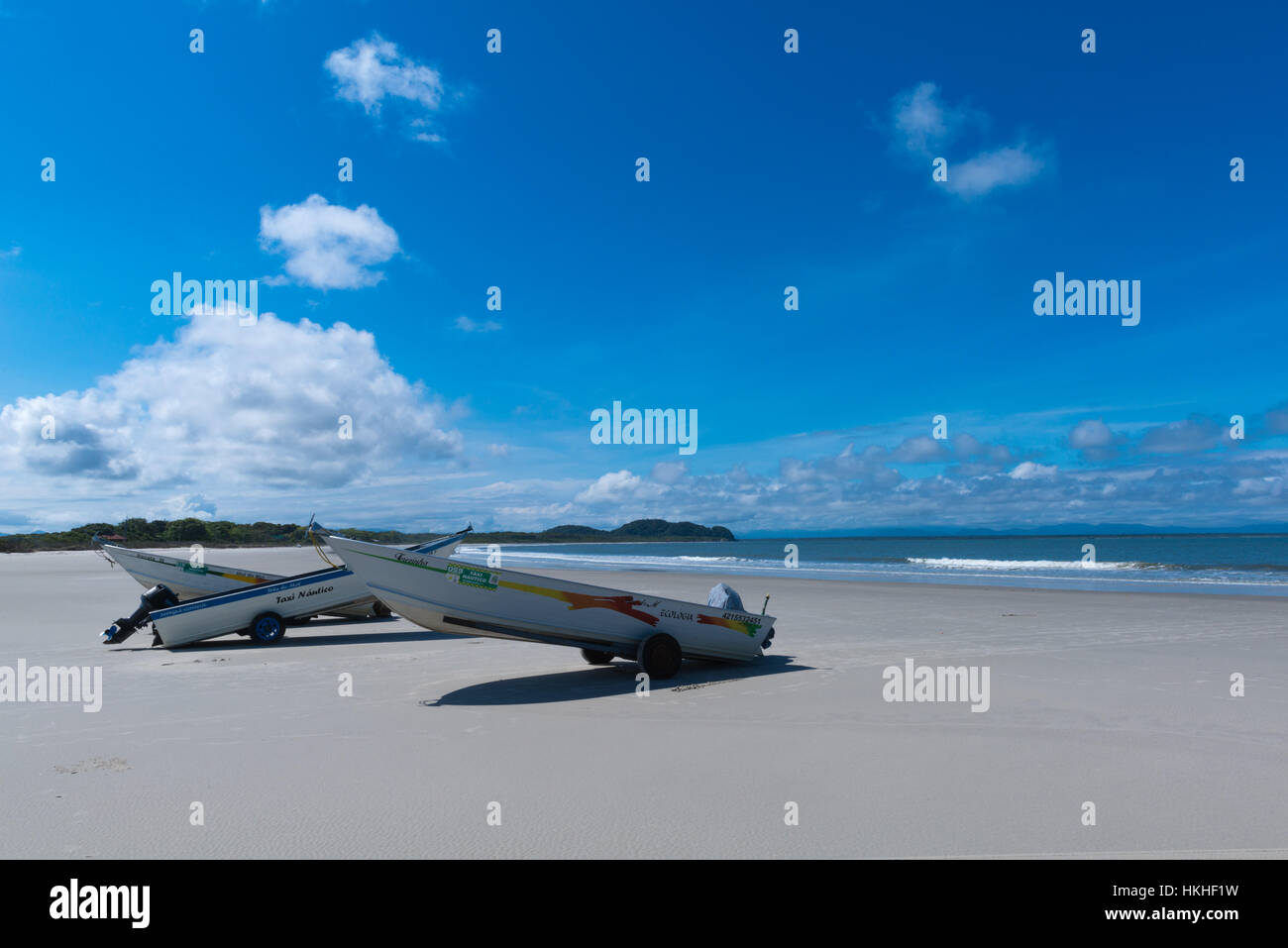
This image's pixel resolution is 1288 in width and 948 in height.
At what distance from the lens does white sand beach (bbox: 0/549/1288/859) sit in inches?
177

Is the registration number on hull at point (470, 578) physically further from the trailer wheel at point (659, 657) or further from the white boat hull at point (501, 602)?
the trailer wheel at point (659, 657)

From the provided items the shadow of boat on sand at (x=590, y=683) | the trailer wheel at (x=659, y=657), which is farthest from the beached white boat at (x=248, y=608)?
the trailer wheel at (x=659, y=657)

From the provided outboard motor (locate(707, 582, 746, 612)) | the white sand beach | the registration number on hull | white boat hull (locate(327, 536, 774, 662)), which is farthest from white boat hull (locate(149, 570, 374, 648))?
outboard motor (locate(707, 582, 746, 612))

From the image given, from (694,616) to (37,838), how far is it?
687cm

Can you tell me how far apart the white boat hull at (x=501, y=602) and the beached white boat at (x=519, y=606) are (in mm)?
12

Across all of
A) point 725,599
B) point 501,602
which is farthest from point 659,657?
point 501,602

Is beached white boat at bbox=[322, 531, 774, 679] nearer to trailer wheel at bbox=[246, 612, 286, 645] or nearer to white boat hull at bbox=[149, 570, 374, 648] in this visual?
white boat hull at bbox=[149, 570, 374, 648]

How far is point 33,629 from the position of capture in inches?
584

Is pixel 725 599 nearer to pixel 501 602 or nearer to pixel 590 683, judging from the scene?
pixel 590 683

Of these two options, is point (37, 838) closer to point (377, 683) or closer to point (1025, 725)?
point (377, 683)

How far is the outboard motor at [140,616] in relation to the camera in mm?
12422

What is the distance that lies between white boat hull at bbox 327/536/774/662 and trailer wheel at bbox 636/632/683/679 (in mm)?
158

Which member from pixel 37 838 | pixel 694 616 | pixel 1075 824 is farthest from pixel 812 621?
pixel 37 838

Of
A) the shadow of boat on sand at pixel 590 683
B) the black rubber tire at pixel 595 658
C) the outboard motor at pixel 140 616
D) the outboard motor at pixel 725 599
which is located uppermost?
the outboard motor at pixel 725 599
